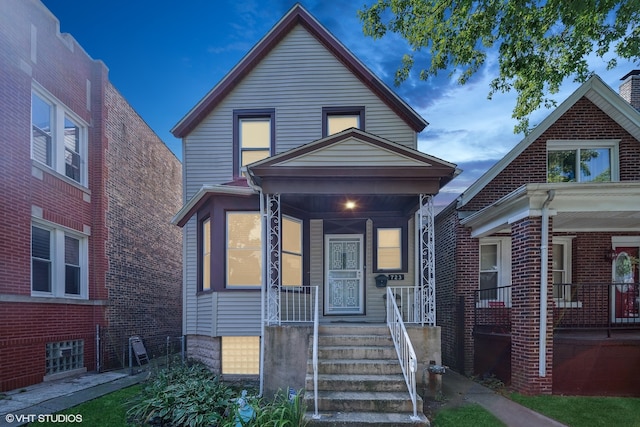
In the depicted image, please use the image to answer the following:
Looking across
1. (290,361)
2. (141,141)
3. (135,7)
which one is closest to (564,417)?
(290,361)

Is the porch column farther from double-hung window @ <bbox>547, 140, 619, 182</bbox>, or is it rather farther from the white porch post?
the white porch post

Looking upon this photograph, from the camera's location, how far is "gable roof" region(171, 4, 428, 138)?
32.1 feet

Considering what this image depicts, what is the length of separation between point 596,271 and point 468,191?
3853mm

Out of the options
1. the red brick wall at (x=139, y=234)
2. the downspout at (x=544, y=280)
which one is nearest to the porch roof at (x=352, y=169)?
the downspout at (x=544, y=280)

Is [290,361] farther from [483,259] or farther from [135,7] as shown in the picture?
[135,7]

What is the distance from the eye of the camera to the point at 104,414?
593 cm

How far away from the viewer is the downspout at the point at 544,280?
6629 millimetres

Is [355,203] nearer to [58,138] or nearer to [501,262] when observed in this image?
[501,262]

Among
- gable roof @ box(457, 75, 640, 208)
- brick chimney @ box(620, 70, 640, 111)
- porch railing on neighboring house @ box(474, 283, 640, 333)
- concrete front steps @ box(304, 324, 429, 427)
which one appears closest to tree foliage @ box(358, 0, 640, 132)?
gable roof @ box(457, 75, 640, 208)

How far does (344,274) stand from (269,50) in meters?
6.17

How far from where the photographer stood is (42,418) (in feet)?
18.2

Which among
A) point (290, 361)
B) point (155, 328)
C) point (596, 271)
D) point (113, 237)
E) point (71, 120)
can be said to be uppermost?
point (71, 120)

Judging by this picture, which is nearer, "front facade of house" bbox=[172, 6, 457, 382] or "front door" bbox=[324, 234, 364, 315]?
"front facade of house" bbox=[172, 6, 457, 382]

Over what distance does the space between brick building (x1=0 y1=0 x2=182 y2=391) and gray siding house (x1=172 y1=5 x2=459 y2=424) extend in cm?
266
